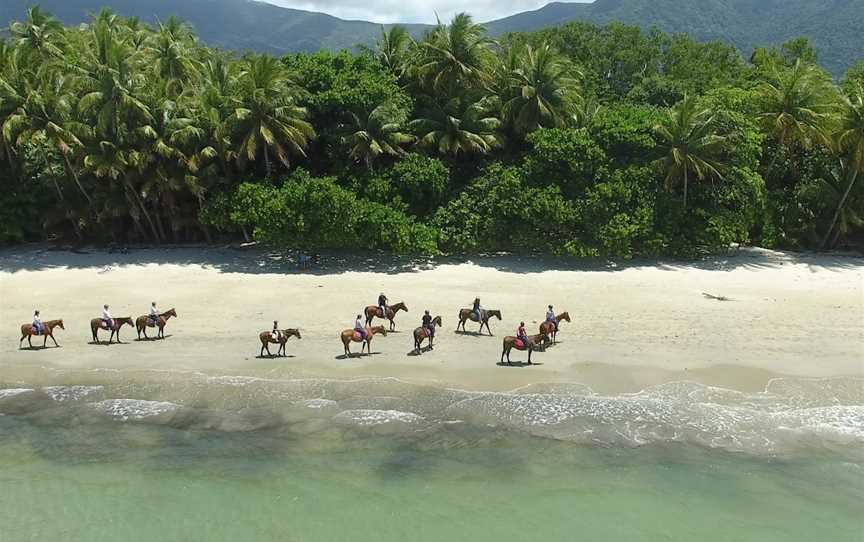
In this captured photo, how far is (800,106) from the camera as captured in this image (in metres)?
30.3

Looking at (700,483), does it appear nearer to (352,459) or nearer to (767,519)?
(767,519)

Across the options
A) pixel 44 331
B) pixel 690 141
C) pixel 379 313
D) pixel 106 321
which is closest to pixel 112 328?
pixel 106 321

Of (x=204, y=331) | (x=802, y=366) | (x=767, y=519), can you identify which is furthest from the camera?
(x=204, y=331)

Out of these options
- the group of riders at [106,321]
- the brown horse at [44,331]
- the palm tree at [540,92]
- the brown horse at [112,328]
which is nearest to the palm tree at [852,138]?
the palm tree at [540,92]

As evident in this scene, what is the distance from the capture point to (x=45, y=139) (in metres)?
30.7

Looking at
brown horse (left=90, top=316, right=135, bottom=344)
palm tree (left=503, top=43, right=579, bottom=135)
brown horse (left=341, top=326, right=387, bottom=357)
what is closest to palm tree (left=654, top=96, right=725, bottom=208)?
palm tree (left=503, top=43, right=579, bottom=135)

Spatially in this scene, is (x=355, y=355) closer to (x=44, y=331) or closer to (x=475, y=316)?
(x=475, y=316)

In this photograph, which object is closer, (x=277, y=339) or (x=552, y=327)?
(x=277, y=339)

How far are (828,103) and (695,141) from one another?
6.80 metres

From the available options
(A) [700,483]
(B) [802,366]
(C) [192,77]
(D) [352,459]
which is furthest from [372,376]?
(C) [192,77]

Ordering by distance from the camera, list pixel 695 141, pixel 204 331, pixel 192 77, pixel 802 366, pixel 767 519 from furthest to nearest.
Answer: pixel 192 77 → pixel 695 141 → pixel 204 331 → pixel 802 366 → pixel 767 519

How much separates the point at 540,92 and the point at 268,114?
14297 mm

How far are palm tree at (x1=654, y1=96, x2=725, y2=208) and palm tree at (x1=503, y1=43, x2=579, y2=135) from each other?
17.7 ft

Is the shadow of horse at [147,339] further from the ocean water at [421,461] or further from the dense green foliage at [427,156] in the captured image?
the dense green foliage at [427,156]
